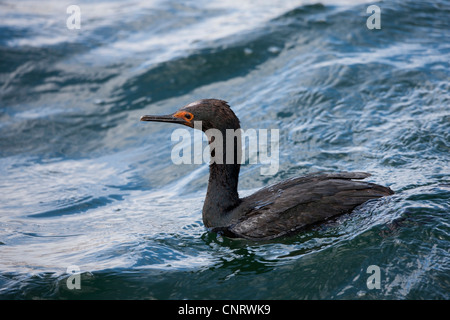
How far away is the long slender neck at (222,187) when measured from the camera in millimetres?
5859

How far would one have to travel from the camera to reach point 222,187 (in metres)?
5.90

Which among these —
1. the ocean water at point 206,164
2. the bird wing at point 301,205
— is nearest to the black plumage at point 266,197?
the bird wing at point 301,205

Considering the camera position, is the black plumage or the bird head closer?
the black plumage

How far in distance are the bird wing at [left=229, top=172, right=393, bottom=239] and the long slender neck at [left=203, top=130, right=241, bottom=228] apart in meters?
0.22

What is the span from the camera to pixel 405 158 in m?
6.92

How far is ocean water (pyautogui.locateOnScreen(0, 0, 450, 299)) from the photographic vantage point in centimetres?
507

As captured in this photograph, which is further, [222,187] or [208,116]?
[222,187]

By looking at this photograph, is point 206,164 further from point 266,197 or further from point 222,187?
point 266,197

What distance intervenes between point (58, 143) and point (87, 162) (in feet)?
3.13

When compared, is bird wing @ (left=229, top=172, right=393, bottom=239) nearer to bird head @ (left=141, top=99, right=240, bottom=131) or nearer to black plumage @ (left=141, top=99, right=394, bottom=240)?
black plumage @ (left=141, top=99, right=394, bottom=240)

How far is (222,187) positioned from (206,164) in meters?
2.23

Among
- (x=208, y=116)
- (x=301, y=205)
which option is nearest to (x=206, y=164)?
(x=208, y=116)

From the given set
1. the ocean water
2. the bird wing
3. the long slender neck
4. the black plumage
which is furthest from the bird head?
the ocean water

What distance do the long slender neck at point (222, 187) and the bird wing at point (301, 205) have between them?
0.72 feet
